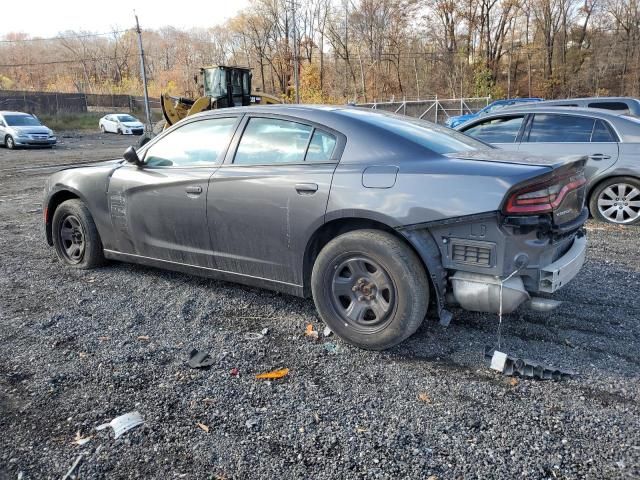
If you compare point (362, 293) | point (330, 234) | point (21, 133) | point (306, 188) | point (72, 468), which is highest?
point (21, 133)

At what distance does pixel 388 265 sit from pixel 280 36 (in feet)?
210

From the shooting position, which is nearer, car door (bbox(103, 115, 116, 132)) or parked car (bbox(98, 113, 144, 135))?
parked car (bbox(98, 113, 144, 135))

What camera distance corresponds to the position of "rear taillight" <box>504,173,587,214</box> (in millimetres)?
2875

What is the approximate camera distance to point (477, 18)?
46.6m

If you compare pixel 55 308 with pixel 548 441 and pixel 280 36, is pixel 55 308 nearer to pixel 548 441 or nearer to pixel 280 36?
pixel 548 441

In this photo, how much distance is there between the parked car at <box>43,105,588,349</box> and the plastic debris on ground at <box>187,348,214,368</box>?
2.44 feet

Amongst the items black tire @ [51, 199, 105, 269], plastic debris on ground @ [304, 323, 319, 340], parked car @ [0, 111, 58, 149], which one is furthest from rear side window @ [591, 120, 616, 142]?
parked car @ [0, 111, 58, 149]

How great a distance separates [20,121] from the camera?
921 inches

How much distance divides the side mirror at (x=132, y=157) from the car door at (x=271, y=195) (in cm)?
93

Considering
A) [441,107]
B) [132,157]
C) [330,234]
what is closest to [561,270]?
[330,234]

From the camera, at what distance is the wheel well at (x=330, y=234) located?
3283 mm

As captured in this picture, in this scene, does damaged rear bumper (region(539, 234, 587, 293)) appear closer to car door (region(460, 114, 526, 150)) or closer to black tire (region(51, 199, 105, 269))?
black tire (region(51, 199, 105, 269))

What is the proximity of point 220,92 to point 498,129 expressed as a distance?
1501 cm

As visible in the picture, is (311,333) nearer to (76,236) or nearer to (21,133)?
(76,236)
